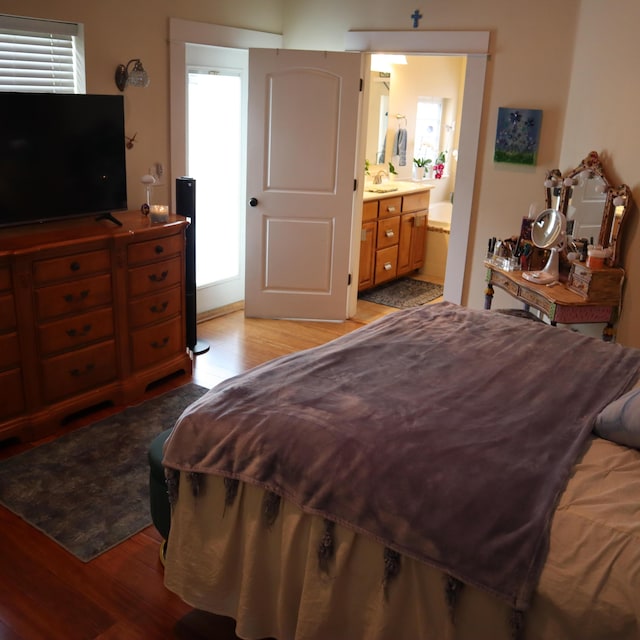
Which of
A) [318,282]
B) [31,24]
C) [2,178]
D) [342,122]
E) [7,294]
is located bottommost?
[318,282]

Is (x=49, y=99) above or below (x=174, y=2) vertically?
below

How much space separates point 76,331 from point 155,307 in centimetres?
54

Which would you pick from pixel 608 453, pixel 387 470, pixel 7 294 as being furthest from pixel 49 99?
pixel 608 453

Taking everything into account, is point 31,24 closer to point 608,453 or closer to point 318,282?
point 318,282

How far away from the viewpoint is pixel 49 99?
3381 mm

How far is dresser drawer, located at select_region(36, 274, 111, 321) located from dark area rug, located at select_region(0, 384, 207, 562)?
61 cm

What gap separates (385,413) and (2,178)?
7.42 feet

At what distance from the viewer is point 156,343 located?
13.2 ft

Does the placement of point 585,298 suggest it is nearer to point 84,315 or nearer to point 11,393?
point 84,315

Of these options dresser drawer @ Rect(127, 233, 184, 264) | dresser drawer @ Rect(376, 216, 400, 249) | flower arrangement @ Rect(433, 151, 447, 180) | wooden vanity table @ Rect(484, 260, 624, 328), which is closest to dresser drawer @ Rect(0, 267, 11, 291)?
dresser drawer @ Rect(127, 233, 184, 264)

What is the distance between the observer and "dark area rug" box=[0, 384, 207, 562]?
2766 mm

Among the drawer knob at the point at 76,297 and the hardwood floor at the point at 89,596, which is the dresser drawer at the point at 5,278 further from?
the hardwood floor at the point at 89,596

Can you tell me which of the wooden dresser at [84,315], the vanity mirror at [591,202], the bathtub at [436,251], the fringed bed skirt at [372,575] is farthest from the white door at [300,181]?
the fringed bed skirt at [372,575]

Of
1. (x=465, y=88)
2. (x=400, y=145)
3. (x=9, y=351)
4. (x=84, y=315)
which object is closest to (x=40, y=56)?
(x=84, y=315)
